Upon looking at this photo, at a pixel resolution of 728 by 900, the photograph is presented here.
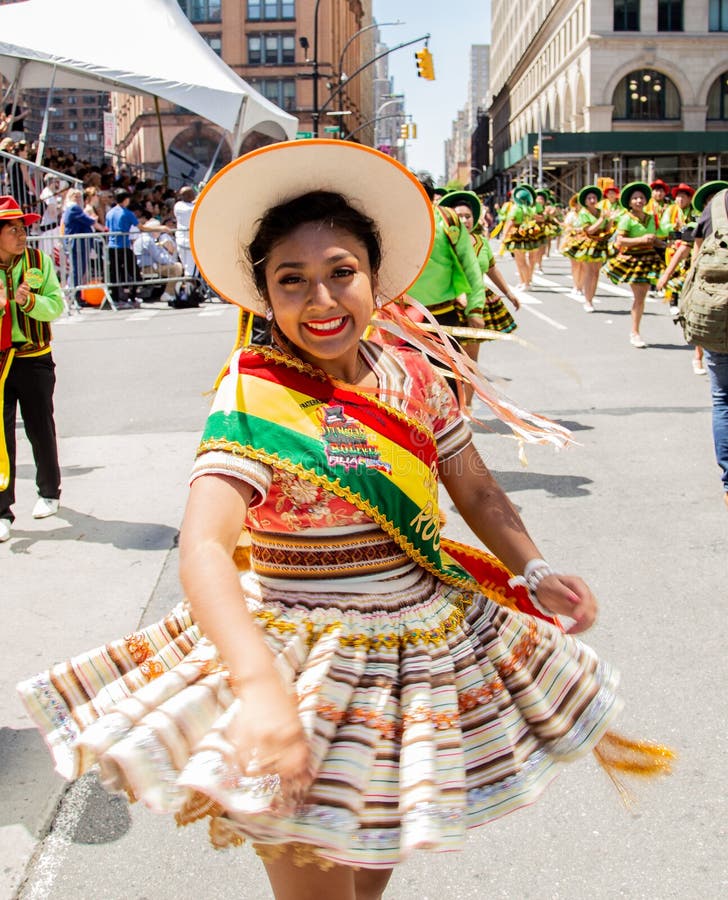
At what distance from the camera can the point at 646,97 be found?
2447 inches

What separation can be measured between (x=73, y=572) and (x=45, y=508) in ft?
3.63

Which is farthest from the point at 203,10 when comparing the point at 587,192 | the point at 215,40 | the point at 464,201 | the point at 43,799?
the point at 43,799

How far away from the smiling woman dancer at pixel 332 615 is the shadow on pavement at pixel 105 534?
3.70 m

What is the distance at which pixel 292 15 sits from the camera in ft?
237

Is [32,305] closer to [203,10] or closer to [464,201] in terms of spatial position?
[464,201]

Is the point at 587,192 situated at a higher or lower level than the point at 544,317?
higher

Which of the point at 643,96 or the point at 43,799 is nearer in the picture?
the point at 43,799

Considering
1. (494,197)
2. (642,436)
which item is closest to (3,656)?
(642,436)

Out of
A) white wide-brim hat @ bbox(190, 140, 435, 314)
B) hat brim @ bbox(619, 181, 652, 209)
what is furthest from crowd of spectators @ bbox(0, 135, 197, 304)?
white wide-brim hat @ bbox(190, 140, 435, 314)

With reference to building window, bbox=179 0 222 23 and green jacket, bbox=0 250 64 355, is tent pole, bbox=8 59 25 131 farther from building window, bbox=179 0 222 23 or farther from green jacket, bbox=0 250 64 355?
building window, bbox=179 0 222 23

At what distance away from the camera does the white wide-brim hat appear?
1.92m

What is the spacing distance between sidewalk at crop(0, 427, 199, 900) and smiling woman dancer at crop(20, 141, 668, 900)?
141 cm

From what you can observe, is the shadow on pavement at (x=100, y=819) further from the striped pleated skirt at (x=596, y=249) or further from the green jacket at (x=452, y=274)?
the striped pleated skirt at (x=596, y=249)

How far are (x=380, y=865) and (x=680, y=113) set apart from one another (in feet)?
218
